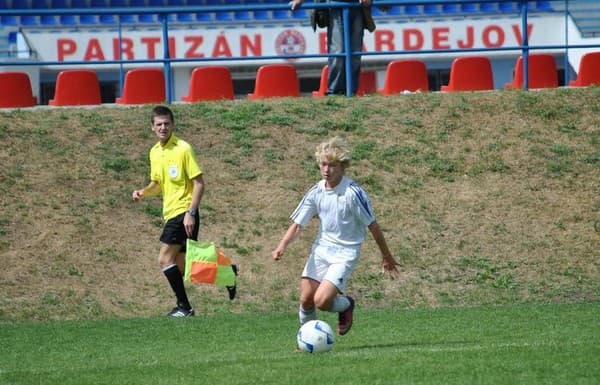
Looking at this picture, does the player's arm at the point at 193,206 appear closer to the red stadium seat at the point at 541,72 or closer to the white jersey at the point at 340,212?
the white jersey at the point at 340,212

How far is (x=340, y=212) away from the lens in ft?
34.5

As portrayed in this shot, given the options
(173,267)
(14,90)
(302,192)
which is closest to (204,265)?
(173,267)

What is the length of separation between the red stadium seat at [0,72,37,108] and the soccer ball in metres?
12.3

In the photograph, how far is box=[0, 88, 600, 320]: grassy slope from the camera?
51.6 ft

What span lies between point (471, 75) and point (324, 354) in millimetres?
12872

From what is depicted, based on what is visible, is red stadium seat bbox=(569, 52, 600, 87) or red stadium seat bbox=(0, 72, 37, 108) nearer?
red stadium seat bbox=(0, 72, 37, 108)

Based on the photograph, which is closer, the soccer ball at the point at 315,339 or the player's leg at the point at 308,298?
the soccer ball at the point at 315,339

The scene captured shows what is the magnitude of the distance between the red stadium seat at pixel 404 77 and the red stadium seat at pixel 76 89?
4845 mm

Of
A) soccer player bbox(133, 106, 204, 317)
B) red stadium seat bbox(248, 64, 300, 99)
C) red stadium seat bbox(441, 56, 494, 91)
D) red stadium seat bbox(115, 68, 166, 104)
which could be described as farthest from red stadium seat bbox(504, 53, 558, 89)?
soccer player bbox(133, 106, 204, 317)

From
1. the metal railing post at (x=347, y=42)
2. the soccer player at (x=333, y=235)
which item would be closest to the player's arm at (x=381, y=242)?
the soccer player at (x=333, y=235)

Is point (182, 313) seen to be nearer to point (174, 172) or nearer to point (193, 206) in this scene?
point (193, 206)

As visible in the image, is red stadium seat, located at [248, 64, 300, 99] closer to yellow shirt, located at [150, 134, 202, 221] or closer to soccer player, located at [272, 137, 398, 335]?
yellow shirt, located at [150, 134, 202, 221]

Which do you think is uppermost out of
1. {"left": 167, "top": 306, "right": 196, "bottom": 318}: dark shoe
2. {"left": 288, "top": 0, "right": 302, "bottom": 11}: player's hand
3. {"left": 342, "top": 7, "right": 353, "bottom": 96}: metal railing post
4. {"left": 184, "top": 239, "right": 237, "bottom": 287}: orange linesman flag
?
{"left": 288, "top": 0, "right": 302, "bottom": 11}: player's hand

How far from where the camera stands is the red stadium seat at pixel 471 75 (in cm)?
2216
